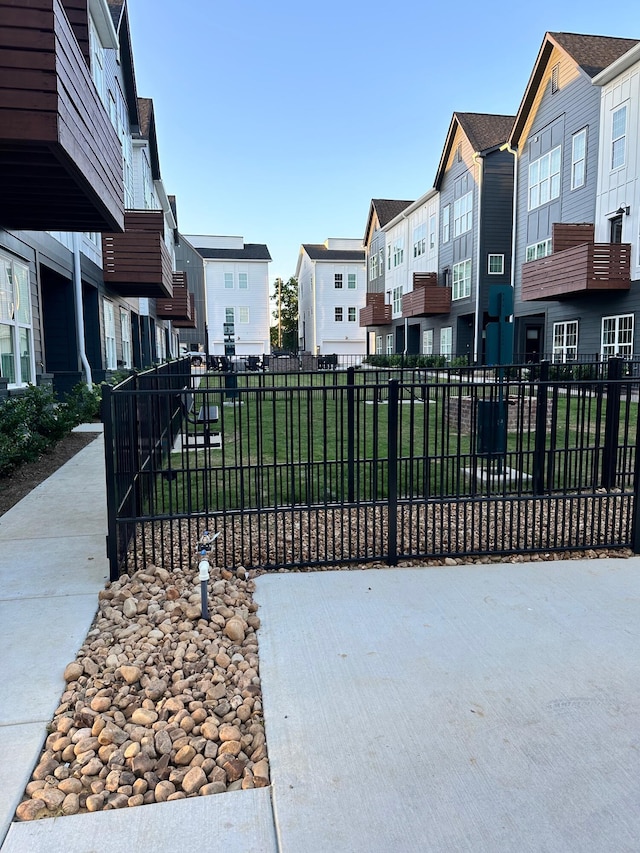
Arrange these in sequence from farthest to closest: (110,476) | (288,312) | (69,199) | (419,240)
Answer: (288,312) → (419,240) → (69,199) → (110,476)

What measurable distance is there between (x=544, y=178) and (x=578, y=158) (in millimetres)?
2244

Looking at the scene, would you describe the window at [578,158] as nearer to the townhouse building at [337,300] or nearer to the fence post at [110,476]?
the fence post at [110,476]

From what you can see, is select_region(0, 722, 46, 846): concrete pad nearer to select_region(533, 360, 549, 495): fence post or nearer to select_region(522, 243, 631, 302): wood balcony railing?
select_region(533, 360, 549, 495): fence post

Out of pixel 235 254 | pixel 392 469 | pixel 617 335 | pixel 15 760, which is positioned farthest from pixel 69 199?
pixel 235 254

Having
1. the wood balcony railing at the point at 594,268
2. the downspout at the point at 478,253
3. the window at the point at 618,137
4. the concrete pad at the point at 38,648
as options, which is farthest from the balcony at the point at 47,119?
the downspout at the point at 478,253

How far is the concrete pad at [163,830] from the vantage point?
6.50 feet

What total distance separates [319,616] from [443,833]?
5.58ft

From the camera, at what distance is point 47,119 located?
18.1 ft

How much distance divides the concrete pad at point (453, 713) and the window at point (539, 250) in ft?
70.5

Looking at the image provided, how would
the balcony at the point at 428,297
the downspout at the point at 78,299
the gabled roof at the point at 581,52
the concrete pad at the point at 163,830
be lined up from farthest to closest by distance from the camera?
the balcony at the point at 428,297 → the gabled roof at the point at 581,52 → the downspout at the point at 78,299 → the concrete pad at the point at 163,830

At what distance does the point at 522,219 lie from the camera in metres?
24.5

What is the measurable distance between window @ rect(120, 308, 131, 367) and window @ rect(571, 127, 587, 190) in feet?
54.8

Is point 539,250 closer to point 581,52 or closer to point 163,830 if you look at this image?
point 581,52

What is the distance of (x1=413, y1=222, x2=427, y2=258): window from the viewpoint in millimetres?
34781
